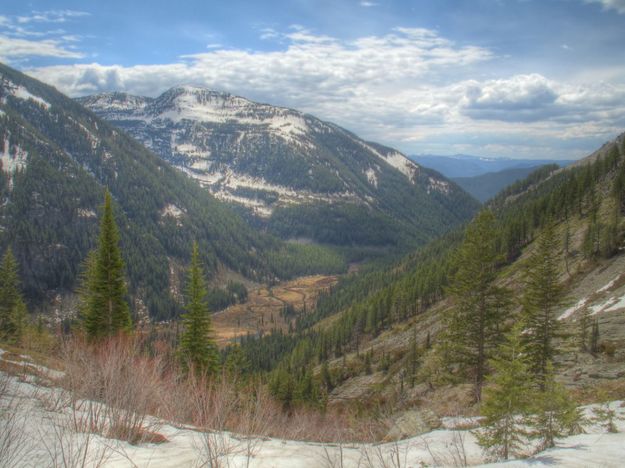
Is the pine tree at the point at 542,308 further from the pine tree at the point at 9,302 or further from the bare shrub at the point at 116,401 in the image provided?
the pine tree at the point at 9,302

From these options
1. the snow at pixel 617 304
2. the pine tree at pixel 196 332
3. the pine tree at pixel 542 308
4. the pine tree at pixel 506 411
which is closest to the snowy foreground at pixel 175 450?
the pine tree at pixel 506 411

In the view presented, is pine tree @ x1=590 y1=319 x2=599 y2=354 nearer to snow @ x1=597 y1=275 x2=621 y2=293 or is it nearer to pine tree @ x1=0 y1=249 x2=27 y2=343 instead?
snow @ x1=597 y1=275 x2=621 y2=293

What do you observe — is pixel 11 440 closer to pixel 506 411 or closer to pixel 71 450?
pixel 71 450

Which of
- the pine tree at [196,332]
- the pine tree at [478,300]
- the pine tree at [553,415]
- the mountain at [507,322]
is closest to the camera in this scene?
the pine tree at [553,415]

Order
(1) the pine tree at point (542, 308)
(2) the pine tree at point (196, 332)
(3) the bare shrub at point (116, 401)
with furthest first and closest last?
(2) the pine tree at point (196, 332) < (1) the pine tree at point (542, 308) < (3) the bare shrub at point (116, 401)

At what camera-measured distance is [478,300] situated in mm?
28703

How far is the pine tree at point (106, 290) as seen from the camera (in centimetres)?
3431

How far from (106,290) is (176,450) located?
96.8ft

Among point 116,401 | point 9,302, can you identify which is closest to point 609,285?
point 116,401

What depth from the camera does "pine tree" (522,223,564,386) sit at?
27578mm

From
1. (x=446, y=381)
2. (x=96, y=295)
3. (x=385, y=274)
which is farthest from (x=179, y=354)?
(x=385, y=274)

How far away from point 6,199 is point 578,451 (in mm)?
237973

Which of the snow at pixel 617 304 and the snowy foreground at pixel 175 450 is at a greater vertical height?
the snowy foreground at pixel 175 450

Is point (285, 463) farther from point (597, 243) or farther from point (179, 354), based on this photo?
point (597, 243)
